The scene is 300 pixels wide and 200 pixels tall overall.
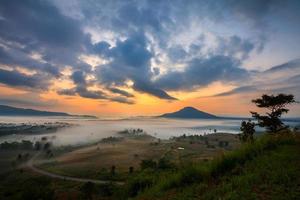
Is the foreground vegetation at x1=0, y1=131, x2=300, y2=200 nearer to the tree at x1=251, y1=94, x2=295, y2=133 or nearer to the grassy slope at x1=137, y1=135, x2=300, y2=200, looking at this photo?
the grassy slope at x1=137, y1=135, x2=300, y2=200

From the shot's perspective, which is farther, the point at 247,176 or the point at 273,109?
the point at 273,109

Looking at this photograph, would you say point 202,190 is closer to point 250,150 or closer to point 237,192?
point 237,192

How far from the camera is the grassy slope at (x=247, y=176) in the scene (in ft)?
22.2

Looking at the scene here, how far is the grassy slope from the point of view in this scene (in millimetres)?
6773

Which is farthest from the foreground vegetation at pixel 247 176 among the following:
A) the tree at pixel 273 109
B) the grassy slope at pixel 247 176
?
the tree at pixel 273 109

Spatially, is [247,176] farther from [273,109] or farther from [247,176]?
[273,109]

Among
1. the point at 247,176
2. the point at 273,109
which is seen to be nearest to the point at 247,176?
the point at 247,176

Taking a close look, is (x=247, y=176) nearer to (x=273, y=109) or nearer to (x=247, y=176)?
(x=247, y=176)

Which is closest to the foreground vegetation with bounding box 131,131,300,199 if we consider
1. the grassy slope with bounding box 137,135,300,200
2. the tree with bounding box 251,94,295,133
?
the grassy slope with bounding box 137,135,300,200

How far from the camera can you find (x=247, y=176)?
7.88 metres

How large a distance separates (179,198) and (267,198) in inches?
102

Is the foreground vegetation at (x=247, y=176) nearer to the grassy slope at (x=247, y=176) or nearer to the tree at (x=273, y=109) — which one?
the grassy slope at (x=247, y=176)

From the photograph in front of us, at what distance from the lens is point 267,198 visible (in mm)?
6223

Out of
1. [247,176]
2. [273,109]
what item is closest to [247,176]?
[247,176]
